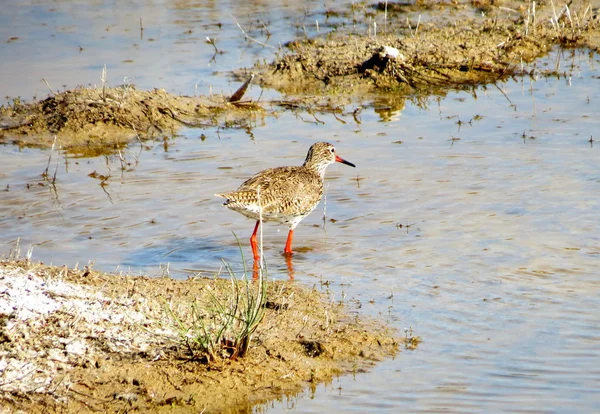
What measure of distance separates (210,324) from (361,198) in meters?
4.87

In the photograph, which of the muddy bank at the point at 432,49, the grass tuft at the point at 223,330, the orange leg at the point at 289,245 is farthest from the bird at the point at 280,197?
the muddy bank at the point at 432,49

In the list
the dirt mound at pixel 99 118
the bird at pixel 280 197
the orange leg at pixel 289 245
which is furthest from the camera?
the dirt mound at pixel 99 118

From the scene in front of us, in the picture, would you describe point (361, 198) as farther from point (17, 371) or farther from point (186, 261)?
point (17, 371)

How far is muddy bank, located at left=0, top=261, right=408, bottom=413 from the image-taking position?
6.05 meters

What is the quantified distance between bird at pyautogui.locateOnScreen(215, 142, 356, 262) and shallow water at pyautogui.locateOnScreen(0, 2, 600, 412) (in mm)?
345

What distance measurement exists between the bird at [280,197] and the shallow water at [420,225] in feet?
1.13

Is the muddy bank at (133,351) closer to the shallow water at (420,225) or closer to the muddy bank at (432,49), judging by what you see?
the shallow water at (420,225)

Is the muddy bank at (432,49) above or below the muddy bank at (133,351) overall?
above

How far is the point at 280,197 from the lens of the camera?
10.1 m

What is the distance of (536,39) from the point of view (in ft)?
57.9

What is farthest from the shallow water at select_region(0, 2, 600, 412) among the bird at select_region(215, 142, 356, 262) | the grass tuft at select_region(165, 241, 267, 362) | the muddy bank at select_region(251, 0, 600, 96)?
the muddy bank at select_region(251, 0, 600, 96)

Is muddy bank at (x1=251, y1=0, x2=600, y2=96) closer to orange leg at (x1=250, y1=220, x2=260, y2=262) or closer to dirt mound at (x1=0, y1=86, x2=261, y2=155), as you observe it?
dirt mound at (x1=0, y1=86, x2=261, y2=155)

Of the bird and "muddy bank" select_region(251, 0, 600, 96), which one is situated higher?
"muddy bank" select_region(251, 0, 600, 96)

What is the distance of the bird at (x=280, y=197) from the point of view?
31.9 feet
